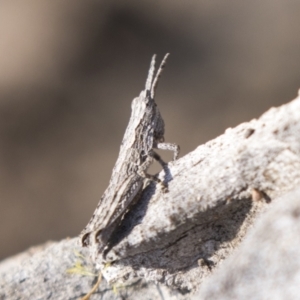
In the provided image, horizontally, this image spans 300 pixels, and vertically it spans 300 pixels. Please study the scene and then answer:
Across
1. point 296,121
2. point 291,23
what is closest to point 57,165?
point 291,23

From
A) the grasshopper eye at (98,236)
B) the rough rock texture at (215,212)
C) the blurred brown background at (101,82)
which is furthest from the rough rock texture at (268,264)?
the blurred brown background at (101,82)

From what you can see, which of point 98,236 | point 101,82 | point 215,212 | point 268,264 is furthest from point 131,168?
point 101,82

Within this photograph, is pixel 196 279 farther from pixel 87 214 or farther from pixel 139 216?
pixel 87 214

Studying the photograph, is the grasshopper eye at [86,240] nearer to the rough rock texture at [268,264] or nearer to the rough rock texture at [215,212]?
the rough rock texture at [215,212]

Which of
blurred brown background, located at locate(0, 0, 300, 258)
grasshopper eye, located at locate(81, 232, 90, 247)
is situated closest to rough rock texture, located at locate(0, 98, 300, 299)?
grasshopper eye, located at locate(81, 232, 90, 247)

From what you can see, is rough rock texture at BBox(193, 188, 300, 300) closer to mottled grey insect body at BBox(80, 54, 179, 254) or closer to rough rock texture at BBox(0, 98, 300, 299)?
rough rock texture at BBox(0, 98, 300, 299)

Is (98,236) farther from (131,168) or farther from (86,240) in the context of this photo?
(131,168)
